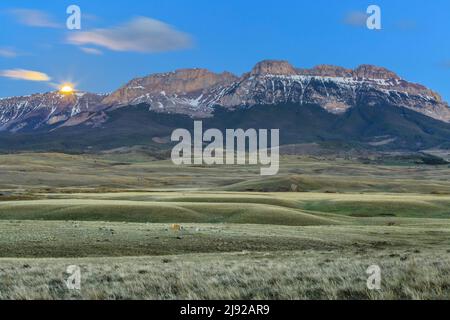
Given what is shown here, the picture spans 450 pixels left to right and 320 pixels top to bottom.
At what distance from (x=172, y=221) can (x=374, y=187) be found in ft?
289

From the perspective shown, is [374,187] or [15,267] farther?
[374,187]

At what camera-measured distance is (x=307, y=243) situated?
3800cm

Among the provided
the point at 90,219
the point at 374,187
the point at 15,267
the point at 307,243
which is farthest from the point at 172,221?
the point at 374,187

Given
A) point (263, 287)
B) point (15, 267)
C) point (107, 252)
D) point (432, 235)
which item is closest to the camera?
point (263, 287)

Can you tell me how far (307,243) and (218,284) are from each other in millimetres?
22502

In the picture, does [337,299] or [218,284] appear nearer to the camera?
[337,299]
